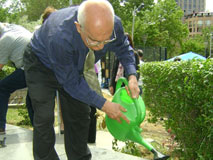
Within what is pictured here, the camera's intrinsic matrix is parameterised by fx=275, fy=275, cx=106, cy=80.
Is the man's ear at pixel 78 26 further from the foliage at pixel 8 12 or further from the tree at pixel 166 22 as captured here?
the tree at pixel 166 22

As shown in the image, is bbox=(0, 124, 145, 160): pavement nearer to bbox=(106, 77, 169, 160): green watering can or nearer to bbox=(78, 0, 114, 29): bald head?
bbox=(106, 77, 169, 160): green watering can

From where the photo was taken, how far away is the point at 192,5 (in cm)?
14912

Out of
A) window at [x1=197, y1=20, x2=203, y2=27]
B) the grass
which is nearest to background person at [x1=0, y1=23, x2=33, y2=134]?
the grass

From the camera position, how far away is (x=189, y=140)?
2.75 meters

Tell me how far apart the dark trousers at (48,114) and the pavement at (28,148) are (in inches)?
23.7

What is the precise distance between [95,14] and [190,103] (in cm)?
147

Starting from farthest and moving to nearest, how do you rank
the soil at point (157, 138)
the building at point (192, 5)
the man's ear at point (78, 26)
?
the building at point (192, 5) → the soil at point (157, 138) → the man's ear at point (78, 26)

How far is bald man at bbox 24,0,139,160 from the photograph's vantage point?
1732 millimetres

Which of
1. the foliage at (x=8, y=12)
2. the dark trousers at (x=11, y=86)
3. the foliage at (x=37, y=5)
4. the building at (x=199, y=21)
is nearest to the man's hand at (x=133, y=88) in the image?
the dark trousers at (x=11, y=86)

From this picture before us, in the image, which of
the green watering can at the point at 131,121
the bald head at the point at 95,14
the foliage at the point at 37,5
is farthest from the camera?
the foliage at the point at 37,5

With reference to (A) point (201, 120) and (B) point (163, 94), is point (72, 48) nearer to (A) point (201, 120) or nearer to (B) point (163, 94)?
(A) point (201, 120)

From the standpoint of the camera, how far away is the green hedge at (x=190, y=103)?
2432 mm

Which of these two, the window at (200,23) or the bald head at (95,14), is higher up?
the bald head at (95,14)

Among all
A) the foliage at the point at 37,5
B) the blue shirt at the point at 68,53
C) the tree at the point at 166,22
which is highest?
the foliage at the point at 37,5
